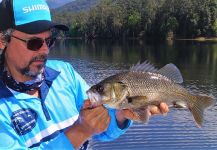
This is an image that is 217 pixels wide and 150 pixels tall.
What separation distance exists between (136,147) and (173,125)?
5.13m

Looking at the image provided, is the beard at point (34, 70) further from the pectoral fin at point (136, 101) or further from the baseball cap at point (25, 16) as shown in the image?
the pectoral fin at point (136, 101)

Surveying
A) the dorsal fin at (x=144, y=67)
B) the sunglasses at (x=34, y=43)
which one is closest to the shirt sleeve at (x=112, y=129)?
the dorsal fin at (x=144, y=67)

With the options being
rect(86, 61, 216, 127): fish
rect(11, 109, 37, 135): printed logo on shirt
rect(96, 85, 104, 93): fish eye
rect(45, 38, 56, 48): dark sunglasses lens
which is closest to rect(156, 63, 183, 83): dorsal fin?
rect(86, 61, 216, 127): fish

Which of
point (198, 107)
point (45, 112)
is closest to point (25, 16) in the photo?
point (45, 112)

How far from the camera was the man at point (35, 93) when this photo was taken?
3.97 metres

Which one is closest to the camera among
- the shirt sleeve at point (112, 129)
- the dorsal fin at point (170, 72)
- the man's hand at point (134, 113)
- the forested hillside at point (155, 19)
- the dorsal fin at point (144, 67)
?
the man's hand at point (134, 113)

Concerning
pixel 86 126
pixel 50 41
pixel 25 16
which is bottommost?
pixel 86 126

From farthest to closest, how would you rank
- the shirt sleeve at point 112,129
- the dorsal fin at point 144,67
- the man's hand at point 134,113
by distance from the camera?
1. the dorsal fin at point 144,67
2. the shirt sleeve at point 112,129
3. the man's hand at point 134,113

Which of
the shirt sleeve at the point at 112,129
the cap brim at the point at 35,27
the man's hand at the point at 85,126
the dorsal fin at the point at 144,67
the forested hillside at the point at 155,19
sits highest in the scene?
the cap brim at the point at 35,27

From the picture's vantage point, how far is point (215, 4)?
5364 inches

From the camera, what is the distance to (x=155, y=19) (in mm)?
148750

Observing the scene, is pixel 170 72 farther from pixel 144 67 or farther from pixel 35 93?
pixel 35 93

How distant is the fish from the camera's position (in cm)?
435

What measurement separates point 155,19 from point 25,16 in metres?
147
